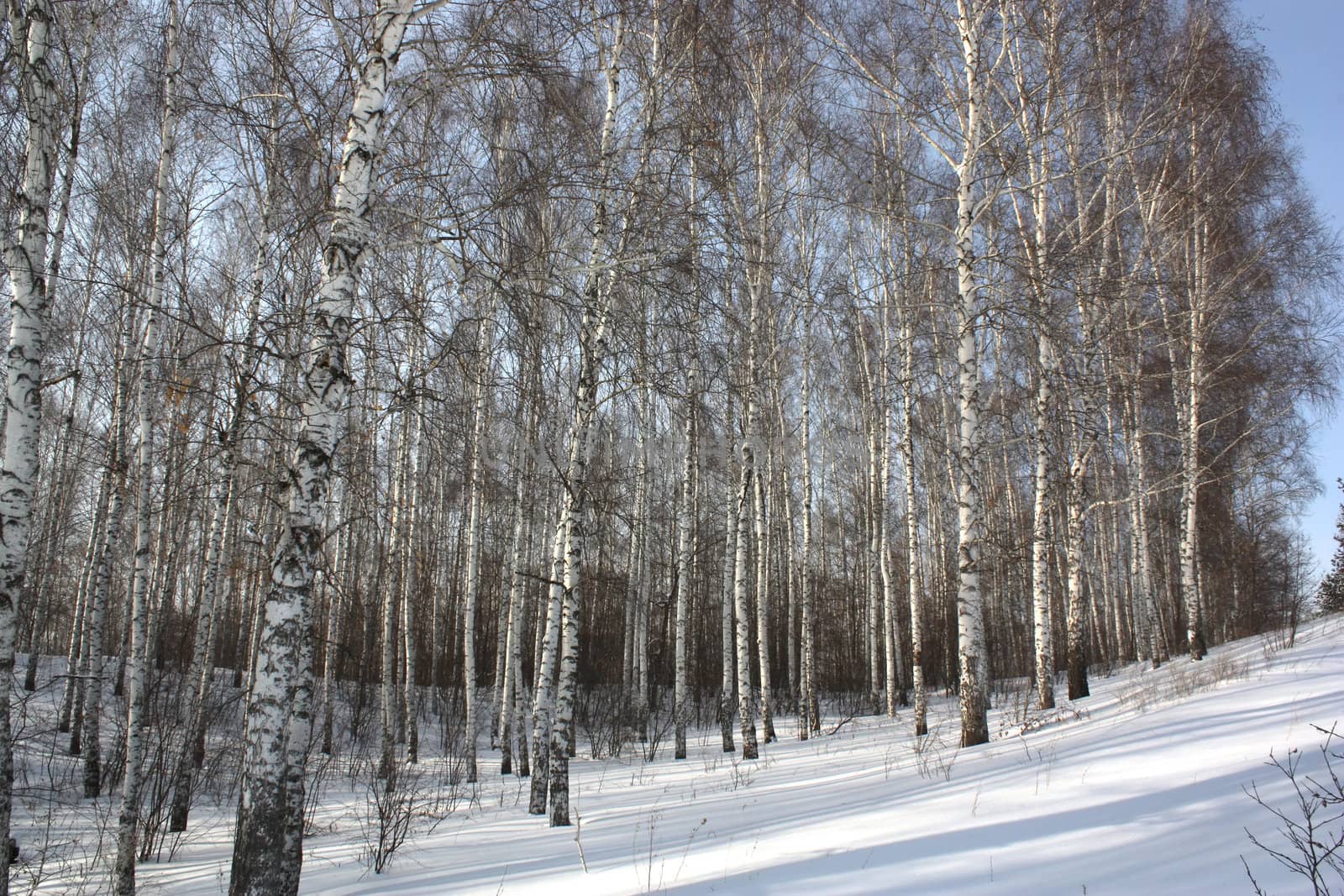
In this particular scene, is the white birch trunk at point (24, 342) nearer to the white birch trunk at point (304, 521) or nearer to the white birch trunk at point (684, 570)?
the white birch trunk at point (304, 521)

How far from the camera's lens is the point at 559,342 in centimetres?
1282

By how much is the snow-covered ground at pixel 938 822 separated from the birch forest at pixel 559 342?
82 cm

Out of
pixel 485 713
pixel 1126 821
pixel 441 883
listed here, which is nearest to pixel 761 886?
pixel 1126 821

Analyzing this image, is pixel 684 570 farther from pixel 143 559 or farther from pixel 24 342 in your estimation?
pixel 24 342

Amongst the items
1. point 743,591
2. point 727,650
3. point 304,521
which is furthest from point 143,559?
point 727,650

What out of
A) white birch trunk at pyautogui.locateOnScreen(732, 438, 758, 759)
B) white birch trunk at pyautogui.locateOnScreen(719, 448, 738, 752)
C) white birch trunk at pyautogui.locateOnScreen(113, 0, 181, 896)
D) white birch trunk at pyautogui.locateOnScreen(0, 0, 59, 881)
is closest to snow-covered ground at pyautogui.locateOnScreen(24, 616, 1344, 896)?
white birch trunk at pyautogui.locateOnScreen(113, 0, 181, 896)

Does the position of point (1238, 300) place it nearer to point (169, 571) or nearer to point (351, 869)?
point (351, 869)

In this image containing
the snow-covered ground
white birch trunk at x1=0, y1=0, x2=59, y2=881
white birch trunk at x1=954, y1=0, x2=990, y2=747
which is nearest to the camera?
the snow-covered ground

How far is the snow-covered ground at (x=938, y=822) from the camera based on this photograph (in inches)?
147

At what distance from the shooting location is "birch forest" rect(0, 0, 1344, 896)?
4.98m

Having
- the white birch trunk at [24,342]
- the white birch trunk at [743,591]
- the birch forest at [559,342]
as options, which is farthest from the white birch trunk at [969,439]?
the white birch trunk at [24,342]

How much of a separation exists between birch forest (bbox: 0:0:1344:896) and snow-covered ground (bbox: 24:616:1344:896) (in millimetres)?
817

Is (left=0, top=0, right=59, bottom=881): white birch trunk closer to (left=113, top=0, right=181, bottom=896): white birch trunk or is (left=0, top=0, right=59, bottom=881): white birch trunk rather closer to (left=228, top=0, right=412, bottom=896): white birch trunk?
(left=113, top=0, right=181, bottom=896): white birch trunk

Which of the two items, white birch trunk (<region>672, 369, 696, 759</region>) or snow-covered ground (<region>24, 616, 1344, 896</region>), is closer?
snow-covered ground (<region>24, 616, 1344, 896</region>)
